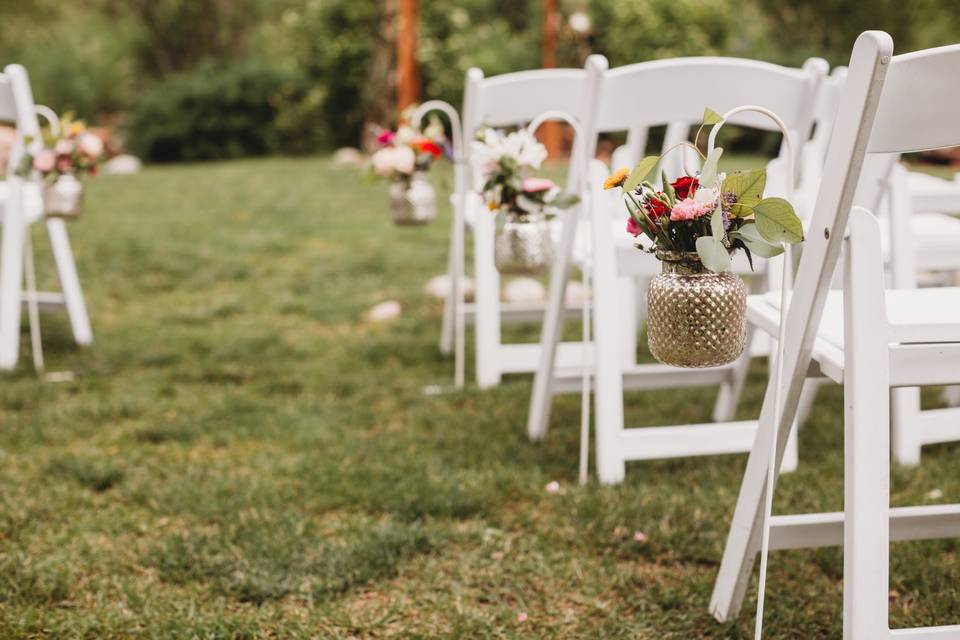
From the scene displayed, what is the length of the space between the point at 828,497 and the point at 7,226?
297 cm

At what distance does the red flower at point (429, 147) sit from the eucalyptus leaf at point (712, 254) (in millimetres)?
1876

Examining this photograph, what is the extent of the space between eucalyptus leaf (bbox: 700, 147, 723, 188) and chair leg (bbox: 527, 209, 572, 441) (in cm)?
120

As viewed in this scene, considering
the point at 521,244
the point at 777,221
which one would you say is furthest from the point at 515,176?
the point at 777,221

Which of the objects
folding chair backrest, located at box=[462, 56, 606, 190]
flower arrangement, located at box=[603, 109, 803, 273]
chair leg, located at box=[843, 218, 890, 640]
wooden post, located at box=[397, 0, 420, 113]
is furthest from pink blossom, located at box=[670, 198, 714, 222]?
wooden post, located at box=[397, 0, 420, 113]

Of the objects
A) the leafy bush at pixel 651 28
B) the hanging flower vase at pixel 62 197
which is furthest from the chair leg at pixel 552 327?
the leafy bush at pixel 651 28

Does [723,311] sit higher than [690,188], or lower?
lower

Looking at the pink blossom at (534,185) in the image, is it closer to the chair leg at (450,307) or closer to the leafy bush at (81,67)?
the chair leg at (450,307)

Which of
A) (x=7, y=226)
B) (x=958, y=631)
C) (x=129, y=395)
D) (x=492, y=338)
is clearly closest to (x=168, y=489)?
(x=129, y=395)

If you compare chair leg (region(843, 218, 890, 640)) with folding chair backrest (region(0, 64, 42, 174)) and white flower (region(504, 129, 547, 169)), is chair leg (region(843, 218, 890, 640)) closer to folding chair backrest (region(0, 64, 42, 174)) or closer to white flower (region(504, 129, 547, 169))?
white flower (region(504, 129, 547, 169))

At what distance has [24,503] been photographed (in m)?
2.53

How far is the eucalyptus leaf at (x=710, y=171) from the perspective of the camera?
1.49 metres

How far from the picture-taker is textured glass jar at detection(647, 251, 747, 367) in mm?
1568

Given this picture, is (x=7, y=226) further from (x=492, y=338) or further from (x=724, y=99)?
(x=724, y=99)

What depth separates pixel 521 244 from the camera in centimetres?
265
